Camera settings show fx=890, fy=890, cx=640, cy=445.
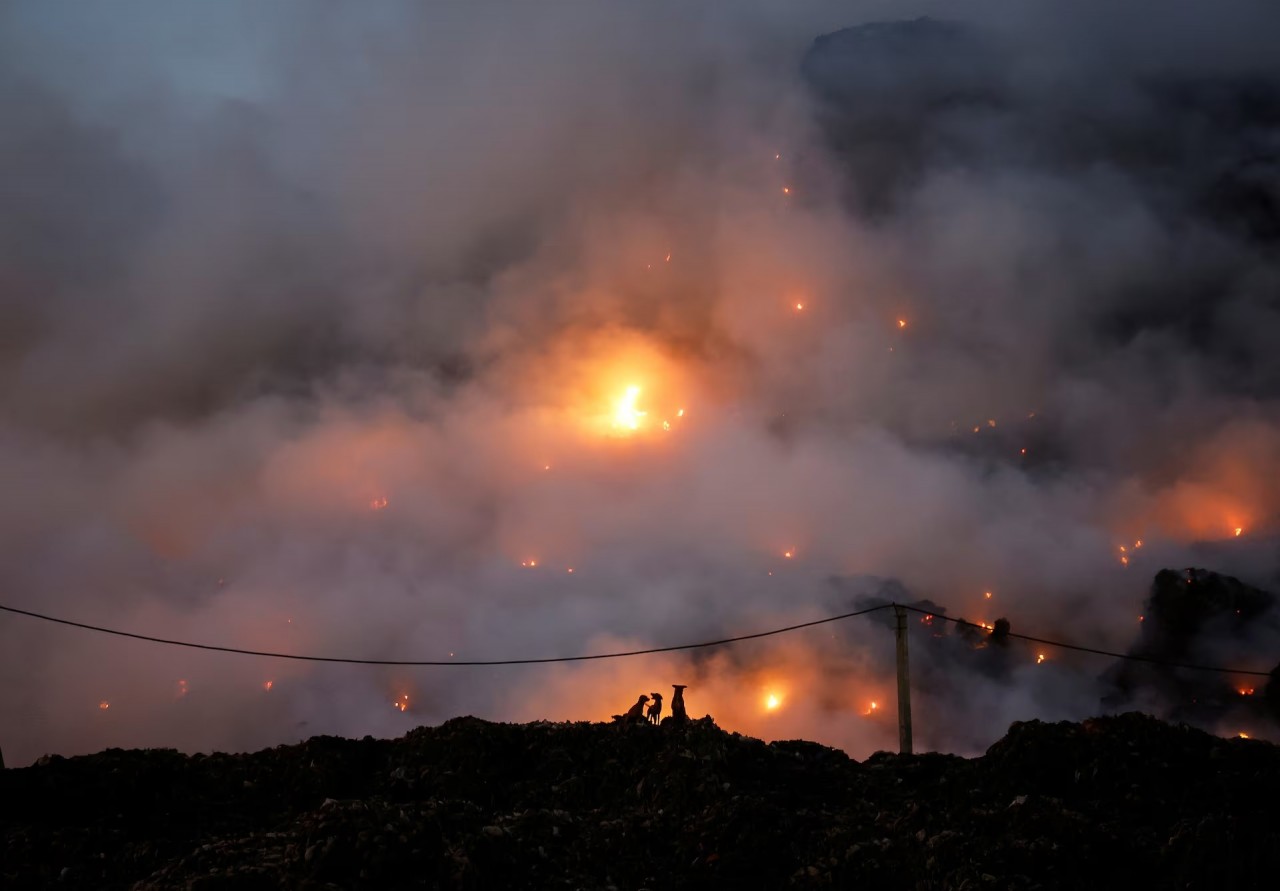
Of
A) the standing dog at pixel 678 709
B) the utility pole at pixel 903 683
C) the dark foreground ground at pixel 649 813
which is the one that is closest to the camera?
the dark foreground ground at pixel 649 813

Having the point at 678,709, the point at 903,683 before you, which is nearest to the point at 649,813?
the point at 678,709

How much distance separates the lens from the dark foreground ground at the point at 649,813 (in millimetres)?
12938

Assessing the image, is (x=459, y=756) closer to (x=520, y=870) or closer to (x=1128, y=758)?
(x=520, y=870)

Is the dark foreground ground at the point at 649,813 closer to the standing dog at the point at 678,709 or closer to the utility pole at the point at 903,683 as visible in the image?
the standing dog at the point at 678,709

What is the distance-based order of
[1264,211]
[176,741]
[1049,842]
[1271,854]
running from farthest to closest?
[176,741], [1264,211], [1049,842], [1271,854]

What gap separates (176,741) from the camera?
12812 centimetres

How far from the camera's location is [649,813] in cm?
1612

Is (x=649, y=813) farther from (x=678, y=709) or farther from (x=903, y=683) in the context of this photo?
(x=903, y=683)

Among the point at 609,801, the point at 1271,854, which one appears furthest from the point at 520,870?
the point at 1271,854

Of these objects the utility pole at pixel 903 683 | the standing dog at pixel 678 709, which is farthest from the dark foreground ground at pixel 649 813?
the utility pole at pixel 903 683

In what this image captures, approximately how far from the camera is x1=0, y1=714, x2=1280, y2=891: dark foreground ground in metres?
12.9

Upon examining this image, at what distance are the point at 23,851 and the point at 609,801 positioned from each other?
9794mm

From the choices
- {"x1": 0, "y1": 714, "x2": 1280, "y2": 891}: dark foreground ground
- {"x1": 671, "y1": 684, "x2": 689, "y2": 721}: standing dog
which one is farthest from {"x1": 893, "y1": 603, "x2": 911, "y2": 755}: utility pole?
{"x1": 671, "y1": 684, "x2": 689, "y2": 721}: standing dog

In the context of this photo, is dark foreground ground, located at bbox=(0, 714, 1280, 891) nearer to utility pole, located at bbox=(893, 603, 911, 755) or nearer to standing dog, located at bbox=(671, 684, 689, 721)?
standing dog, located at bbox=(671, 684, 689, 721)
